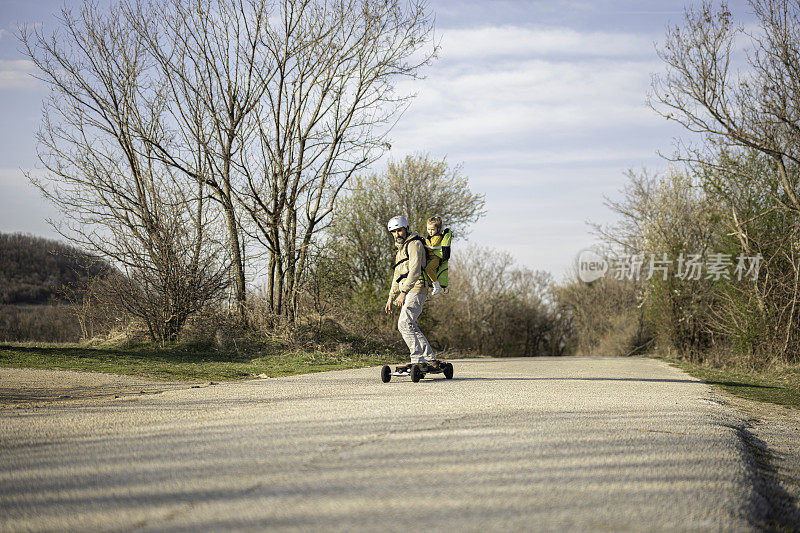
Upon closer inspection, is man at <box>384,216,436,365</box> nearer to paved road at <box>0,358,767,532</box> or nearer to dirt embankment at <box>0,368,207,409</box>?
paved road at <box>0,358,767,532</box>

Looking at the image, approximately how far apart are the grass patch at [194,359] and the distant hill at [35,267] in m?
2.78

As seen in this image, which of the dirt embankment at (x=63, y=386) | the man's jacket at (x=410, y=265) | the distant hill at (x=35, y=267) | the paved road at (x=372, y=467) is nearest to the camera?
the paved road at (x=372, y=467)

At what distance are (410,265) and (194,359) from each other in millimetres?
6159

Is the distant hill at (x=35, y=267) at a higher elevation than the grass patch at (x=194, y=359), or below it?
higher

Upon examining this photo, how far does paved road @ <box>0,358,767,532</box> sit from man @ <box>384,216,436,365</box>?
279 centimetres

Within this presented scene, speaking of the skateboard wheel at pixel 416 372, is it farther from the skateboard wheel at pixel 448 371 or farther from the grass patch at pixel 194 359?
the grass patch at pixel 194 359

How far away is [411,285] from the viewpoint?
9445 mm

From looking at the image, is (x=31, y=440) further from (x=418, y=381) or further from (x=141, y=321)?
(x=141, y=321)

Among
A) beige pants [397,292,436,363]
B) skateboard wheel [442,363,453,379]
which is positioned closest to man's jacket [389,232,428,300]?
beige pants [397,292,436,363]

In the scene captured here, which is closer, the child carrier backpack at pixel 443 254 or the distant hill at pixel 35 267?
the child carrier backpack at pixel 443 254

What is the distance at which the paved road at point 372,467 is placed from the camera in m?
2.95

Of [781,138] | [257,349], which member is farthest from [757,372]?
[257,349]

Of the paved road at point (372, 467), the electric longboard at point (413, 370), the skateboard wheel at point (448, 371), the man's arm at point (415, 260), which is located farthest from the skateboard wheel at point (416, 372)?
the paved road at point (372, 467)

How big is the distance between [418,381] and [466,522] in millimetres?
6598
